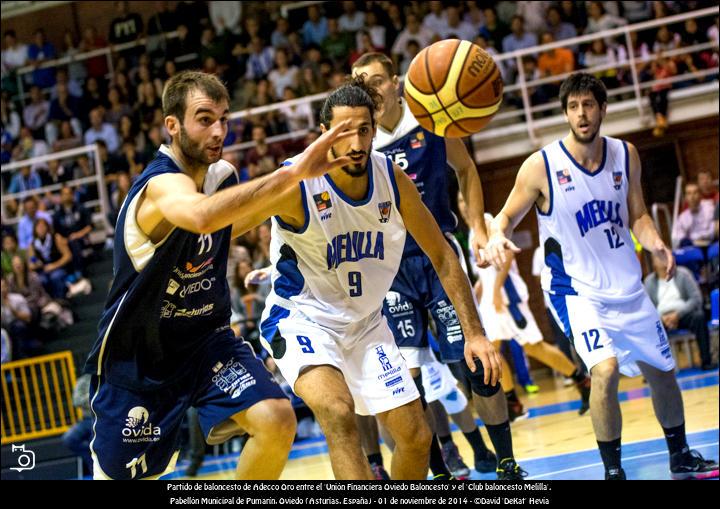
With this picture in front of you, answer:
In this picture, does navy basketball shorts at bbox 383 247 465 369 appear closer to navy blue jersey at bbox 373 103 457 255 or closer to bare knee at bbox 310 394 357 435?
navy blue jersey at bbox 373 103 457 255

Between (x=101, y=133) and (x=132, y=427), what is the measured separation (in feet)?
42.4

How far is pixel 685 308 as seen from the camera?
11.8 m

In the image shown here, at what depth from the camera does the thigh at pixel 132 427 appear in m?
4.71

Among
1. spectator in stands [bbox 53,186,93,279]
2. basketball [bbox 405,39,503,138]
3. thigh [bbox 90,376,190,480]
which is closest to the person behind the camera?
thigh [bbox 90,376,190,480]

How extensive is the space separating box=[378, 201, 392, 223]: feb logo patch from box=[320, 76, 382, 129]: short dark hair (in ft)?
1.26

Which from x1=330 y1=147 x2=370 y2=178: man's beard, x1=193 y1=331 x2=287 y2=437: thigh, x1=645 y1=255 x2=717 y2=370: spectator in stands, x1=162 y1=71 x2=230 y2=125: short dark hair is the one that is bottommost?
x1=645 y1=255 x2=717 y2=370: spectator in stands

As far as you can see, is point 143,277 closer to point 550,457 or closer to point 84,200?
point 550,457

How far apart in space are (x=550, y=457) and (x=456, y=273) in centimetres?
282

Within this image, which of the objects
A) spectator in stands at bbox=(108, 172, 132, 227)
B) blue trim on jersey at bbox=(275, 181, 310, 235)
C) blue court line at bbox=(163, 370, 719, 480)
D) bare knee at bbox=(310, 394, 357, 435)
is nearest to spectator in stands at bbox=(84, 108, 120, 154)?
spectator in stands at bbox=(108, 172, 132, 227)

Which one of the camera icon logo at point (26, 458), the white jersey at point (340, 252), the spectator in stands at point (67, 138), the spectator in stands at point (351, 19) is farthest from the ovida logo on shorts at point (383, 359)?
the spectator in stands at point (67, 138)

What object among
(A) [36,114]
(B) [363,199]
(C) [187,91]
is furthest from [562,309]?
(A) [36,114]

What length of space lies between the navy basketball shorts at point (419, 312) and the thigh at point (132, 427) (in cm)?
194

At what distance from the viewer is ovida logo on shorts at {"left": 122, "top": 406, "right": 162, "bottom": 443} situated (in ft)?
15.4

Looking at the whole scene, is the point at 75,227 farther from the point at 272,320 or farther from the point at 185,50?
the point at 272,320
